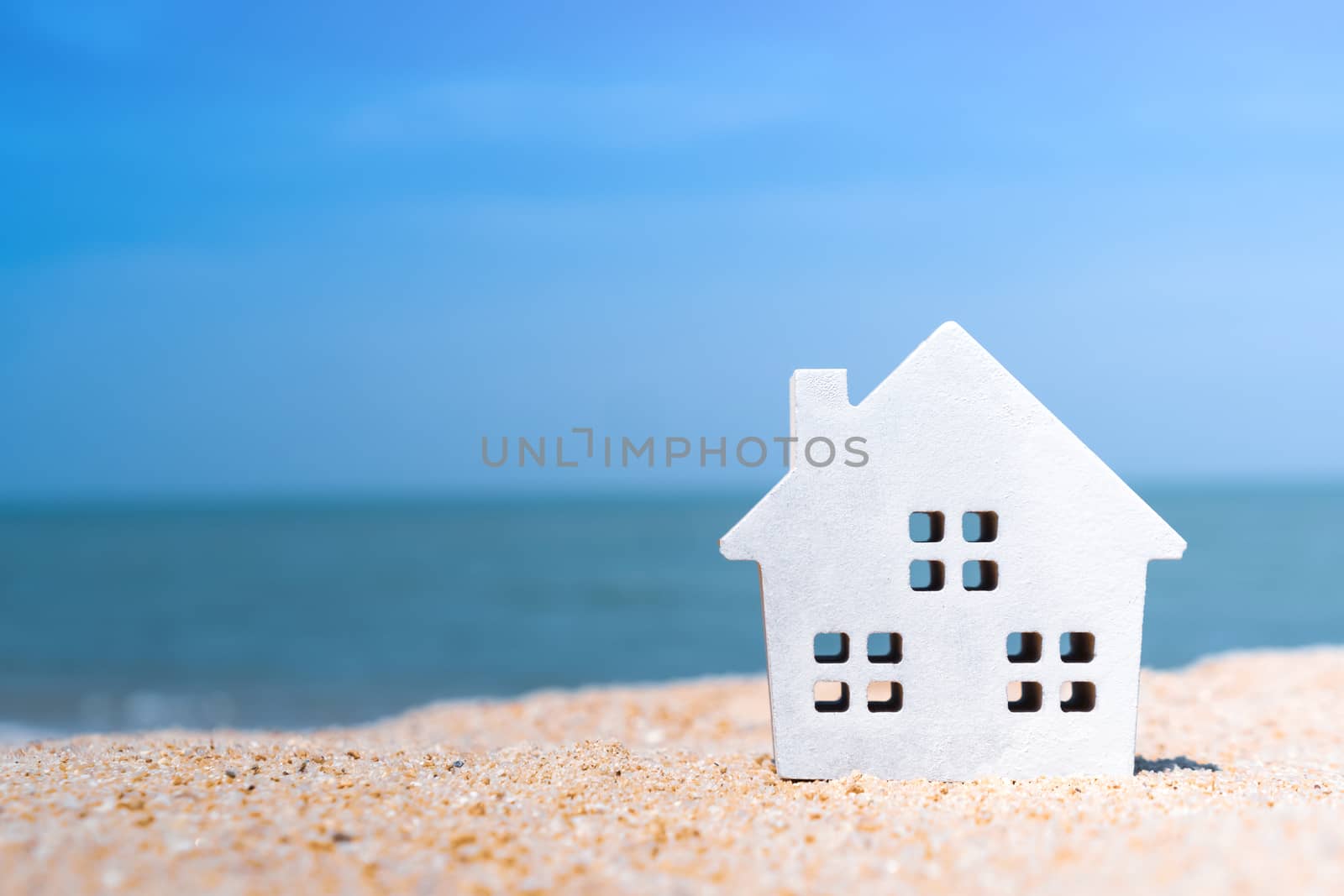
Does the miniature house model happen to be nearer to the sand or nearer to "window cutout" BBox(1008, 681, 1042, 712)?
"window cutout" BBox(1008, 681, 1042, 712)

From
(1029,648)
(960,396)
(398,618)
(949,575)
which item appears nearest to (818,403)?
(960,396)

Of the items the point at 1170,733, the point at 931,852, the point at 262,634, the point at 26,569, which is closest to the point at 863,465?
the point at 931,852

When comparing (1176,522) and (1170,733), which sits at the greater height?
Answer: (1170,733)

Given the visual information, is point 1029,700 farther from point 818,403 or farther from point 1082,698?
point 818,403

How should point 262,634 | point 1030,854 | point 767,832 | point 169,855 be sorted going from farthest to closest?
point 262,634 → point 767,832 → point 1030,854 → point 169,855

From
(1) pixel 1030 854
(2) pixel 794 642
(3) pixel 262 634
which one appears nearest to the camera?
(1) pixel 1030 854

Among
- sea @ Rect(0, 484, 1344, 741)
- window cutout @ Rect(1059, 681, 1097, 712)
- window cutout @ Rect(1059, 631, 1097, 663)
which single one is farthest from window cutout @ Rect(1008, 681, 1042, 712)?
sea @ Rect(0, 484, 1344, 741)

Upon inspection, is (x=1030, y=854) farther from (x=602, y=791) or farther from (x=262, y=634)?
(x=262, y=634)
